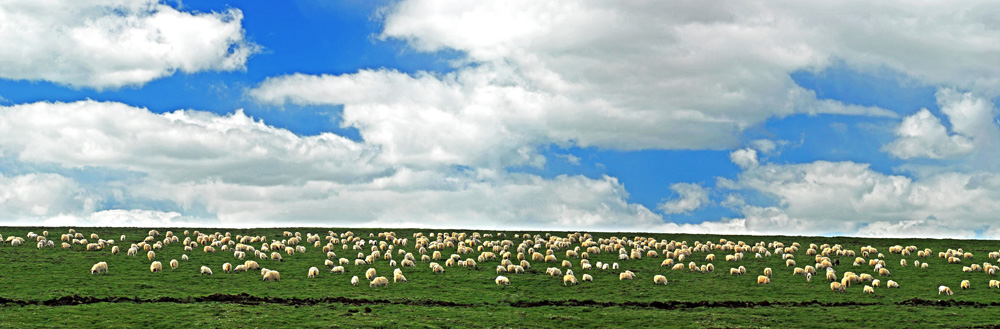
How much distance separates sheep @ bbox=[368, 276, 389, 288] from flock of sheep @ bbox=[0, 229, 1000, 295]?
0.23ft

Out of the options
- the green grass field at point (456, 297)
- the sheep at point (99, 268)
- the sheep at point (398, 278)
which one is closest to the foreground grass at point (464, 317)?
the green grass field at point (456, 297)

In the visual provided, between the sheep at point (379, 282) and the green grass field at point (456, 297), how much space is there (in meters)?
0.47

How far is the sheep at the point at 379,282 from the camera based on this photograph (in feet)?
166

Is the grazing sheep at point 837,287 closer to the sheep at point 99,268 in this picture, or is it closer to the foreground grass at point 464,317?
the foreground grass at point 464,317

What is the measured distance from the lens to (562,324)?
4038 cm

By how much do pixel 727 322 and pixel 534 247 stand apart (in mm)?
33994

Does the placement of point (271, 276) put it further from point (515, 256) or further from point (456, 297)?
point (515, 256)

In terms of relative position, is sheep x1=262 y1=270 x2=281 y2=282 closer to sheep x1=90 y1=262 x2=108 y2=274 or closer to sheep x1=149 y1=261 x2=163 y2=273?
sheep x1=149 y1=261 x2=163 y2=273

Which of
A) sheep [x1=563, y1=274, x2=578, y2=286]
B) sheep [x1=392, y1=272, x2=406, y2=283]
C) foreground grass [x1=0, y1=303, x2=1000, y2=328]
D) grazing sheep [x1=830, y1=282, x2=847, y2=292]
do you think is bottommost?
foreground grass [x1=0, y1=303, x2=1000, y2=328]

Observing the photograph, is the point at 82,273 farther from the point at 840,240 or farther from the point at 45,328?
the point at 840,240

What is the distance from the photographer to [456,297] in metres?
47.7

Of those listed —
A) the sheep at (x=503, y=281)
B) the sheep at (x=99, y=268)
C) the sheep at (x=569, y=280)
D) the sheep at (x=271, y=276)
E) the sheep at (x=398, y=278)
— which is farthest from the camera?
the sheep at (x=99, y=268)

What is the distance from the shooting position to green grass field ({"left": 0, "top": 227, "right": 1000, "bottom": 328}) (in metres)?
40.2

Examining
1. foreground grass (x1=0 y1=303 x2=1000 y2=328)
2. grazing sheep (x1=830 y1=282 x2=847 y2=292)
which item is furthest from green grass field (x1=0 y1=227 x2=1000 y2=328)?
grazing sheep (x1=830 y1=282 x2=847 y2=292)
